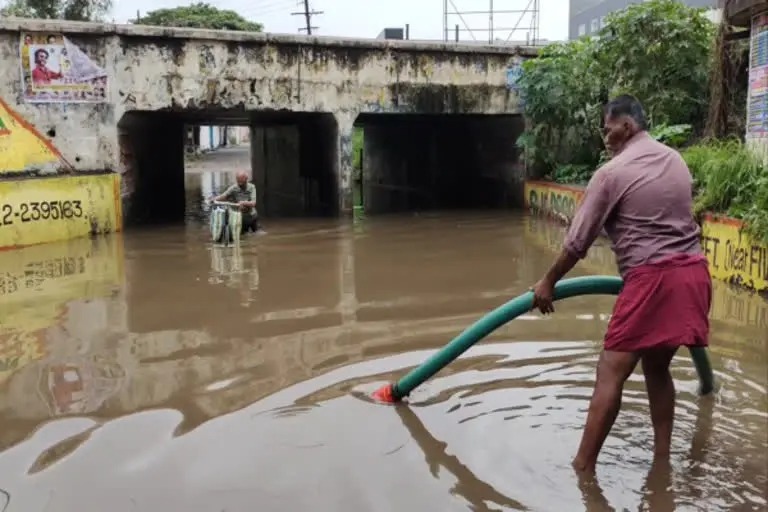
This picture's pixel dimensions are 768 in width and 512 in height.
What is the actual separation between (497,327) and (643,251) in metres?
1.10

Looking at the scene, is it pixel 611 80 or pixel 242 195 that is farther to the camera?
pixel 611 80

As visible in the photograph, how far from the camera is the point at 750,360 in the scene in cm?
636

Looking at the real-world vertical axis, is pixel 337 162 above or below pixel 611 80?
below

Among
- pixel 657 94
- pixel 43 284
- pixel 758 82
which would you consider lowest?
pixel 43 284

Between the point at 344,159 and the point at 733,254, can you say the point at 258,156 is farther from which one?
the point at 733,254

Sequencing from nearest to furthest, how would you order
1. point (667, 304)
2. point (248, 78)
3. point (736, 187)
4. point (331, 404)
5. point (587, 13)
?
point (667, 304)
point (331, 404)
point (736, 187)
point (248, 78)
point (587, 13)

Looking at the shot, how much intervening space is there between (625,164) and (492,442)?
5.97 ft

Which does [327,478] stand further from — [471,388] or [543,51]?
[543,51]

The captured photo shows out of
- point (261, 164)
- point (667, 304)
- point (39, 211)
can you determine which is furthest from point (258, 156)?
point (667, 304)

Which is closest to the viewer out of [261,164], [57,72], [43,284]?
[43,284]

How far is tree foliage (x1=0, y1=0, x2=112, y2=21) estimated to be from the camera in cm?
2688

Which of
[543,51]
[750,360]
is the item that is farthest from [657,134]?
[750,360]

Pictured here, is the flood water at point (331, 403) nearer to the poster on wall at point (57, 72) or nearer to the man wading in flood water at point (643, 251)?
the man wading in flood water at point (643, 251)

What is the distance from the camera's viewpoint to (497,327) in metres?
4.68
